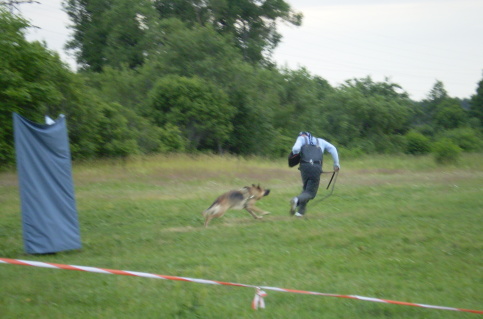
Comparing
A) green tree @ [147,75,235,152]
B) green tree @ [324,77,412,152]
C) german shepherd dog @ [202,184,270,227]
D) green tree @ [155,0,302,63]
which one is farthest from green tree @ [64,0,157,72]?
german shepherd dog @ [202,184,270,227]

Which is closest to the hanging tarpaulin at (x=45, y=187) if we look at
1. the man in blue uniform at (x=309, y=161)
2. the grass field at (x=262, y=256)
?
the grass field at (x=262, y=256)

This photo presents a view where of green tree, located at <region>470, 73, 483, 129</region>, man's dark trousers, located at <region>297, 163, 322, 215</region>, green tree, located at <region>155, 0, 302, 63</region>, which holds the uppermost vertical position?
green tree, located at <region>155, 0, 302, 63</region>

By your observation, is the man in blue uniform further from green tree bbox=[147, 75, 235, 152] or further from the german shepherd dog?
green tree bbox=[147, 75, 235, 152]

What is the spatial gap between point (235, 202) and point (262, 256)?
11.5 ft

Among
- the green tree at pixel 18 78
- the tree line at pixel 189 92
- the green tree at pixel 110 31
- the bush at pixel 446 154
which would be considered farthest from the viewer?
the green tree at pixel 110 31

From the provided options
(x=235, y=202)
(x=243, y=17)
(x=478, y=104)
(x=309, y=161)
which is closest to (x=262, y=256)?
(x=235, y=202)

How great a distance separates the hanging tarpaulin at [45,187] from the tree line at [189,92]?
21.7ft

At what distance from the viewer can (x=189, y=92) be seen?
3462 centimetres

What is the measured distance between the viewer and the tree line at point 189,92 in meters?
18.4

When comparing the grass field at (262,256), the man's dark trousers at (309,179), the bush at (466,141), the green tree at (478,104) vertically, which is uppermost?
the green tree at (478,104)

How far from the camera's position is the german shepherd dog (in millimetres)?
11445

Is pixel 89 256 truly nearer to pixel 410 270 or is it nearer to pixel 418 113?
pixel 410 270

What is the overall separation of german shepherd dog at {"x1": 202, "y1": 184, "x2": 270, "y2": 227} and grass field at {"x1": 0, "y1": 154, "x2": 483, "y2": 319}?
305 mm

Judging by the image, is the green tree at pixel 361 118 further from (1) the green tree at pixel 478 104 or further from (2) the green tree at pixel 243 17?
(1) the green tree at pixel 478 104
